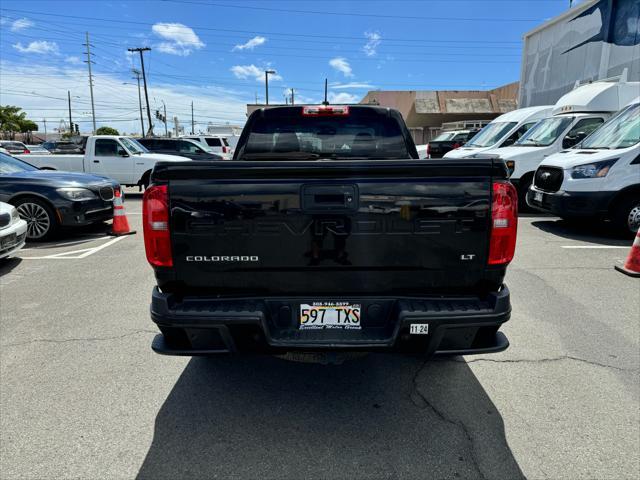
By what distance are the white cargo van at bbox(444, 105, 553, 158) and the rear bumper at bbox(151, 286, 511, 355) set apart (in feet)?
32.6

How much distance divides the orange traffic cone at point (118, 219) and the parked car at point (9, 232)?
1953 mm

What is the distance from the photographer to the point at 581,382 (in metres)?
3.11

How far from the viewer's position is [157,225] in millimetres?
2354

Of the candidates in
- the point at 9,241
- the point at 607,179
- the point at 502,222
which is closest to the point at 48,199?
the point at 9,241

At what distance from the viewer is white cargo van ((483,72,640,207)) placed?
998 centimetres

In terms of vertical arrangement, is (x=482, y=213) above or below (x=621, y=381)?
above

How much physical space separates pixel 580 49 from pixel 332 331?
68.8 ft

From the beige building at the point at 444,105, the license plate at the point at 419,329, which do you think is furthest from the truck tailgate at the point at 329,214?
the beige building at the point at 444,105

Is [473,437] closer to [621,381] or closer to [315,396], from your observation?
[315,396]

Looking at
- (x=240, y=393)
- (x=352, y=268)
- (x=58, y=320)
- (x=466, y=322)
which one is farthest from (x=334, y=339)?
(x=58, y=320)

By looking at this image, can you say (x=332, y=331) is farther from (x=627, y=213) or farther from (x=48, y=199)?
(x=627, y=213)

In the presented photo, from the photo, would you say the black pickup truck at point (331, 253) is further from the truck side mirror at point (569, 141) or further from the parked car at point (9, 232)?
the truck side mirror at point (569, 141)

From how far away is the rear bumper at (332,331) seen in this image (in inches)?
91.4

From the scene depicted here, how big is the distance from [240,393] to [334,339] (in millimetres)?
1018
